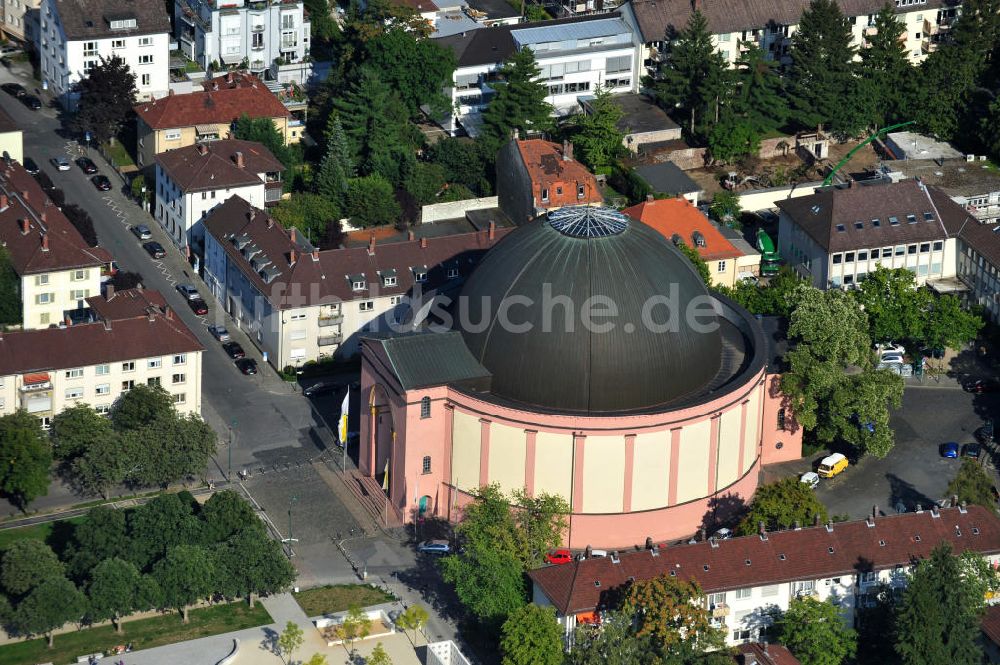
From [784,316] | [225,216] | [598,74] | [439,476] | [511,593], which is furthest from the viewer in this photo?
[598,74]

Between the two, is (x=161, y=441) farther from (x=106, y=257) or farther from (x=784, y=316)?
(x=784, y=316)

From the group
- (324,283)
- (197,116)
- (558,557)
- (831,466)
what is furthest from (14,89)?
(831,466)

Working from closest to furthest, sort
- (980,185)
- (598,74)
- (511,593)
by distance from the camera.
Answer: (511,593) → (980,185) → (598,74)

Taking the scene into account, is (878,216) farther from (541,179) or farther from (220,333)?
(220,333)

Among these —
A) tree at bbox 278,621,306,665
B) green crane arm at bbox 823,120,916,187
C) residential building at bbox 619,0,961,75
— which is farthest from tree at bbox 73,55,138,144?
tree at bbox 278,621,306,665

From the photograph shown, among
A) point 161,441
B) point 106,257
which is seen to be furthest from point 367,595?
point 106,257

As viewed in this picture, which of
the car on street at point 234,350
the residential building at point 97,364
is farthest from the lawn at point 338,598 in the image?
the car on street at point 234,350

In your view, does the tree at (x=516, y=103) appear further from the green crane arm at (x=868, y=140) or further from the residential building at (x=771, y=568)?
the residential building at (x=771, y=568)

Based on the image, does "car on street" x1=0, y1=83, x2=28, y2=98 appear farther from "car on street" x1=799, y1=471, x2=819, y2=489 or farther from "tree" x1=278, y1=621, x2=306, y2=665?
"car on street" x1=799, y1=471, x2=819, y2=489
